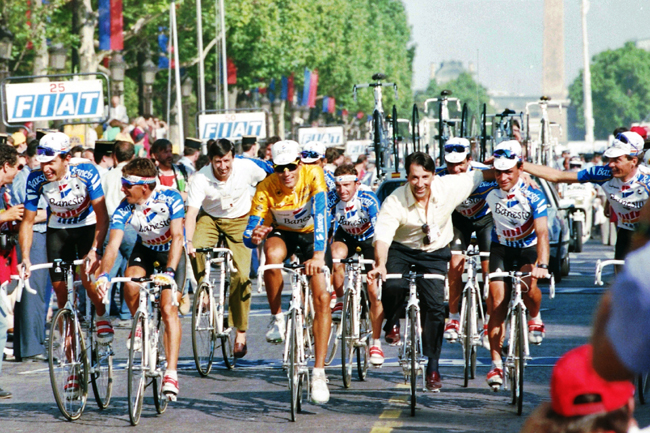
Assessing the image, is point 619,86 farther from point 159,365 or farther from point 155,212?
point 159,365

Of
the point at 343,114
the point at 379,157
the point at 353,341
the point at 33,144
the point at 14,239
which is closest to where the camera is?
the point at 353,341

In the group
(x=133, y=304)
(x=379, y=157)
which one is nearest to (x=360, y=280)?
(x=133, y=304)

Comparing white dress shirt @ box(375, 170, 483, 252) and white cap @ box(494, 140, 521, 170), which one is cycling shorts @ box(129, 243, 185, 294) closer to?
white dress shirt @ box(375, 170, 483, 252)

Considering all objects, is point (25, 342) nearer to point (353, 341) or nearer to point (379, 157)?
point (353, 341)

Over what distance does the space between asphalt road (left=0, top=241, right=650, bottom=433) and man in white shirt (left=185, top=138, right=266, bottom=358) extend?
58 cm

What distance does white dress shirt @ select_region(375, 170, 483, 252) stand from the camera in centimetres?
877

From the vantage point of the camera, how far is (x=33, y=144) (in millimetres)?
13500

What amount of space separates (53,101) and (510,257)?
991cm

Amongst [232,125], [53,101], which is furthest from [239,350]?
[232,125]

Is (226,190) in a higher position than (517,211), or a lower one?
higher

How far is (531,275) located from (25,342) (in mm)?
5204

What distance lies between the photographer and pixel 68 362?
832 cm

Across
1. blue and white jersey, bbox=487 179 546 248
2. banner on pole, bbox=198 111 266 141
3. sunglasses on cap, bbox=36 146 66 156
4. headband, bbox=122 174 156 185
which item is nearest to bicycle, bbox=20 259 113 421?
headband, bbox=122 174 156 185

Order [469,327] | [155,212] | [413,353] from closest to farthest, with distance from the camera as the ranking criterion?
[413,353] < [155,212] < [469,327]
